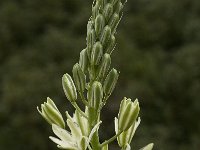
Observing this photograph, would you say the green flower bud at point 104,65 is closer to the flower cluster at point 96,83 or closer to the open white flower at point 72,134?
the flower cluster at point 96,83

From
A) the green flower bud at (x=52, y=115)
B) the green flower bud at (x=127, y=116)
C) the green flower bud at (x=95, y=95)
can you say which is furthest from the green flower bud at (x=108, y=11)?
the green flower bud at (x=52, y=115)

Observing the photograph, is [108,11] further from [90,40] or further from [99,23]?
[90,40]

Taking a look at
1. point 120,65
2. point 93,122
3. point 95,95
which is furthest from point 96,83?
point 120,65

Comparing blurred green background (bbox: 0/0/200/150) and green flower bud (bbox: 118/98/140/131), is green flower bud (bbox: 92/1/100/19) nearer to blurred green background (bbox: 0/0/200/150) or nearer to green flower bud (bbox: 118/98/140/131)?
green flower bud (bbox: 118/98/140/131)

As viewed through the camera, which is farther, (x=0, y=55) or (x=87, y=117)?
(x=0, y=55)

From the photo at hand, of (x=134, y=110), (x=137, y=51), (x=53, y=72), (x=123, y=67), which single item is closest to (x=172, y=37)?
(x=137, y=51)

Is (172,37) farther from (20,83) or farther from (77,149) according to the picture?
(77,149)

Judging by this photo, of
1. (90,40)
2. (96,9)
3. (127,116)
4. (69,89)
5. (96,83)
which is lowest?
(127,116)

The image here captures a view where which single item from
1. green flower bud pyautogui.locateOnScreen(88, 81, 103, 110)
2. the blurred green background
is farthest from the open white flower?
the blurred green background
